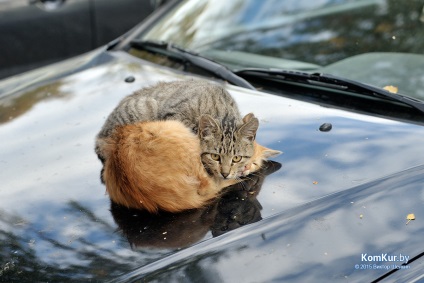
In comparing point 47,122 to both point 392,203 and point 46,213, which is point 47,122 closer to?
point 46,213

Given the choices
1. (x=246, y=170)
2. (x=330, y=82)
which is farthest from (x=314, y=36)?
(x=246, y=170)

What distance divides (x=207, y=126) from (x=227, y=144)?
14 centimetres

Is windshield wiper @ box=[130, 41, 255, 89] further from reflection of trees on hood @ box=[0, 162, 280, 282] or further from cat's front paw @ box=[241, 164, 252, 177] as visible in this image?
reflection of trees on hood @ box=[0, 162, 280, 282]

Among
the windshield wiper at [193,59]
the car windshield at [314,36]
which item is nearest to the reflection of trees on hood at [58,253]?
the windshield wiper at [193,59]

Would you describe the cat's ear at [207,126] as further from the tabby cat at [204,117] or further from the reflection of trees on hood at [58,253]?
the reflection of trees on hood at [58,253]

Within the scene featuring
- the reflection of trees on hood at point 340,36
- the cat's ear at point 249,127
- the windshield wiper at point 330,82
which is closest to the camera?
the cat's ear at point 249,127

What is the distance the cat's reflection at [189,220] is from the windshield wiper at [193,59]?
1.01 metres

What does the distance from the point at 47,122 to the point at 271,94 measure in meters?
1.07

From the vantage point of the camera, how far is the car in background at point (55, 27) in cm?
787

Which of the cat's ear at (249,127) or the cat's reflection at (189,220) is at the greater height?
the cat's ear at (249,127)

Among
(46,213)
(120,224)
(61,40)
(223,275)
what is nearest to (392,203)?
(223,275)

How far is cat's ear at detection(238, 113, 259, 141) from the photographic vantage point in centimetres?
282

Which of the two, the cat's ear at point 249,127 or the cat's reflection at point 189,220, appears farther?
the cat's ear at point 249,127

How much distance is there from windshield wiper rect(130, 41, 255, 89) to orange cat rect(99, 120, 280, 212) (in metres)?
0.82
